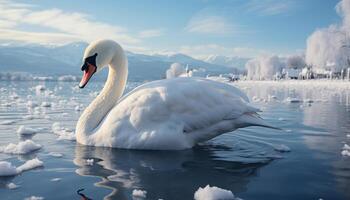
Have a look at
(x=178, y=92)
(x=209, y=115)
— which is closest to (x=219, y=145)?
(x=209, y=115)

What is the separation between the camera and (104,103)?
6.95 meters

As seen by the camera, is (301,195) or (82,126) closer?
(301,195)

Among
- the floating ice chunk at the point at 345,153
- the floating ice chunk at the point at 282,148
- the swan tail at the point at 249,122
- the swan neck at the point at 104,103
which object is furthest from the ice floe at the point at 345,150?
the swan neck at the point at 104,103

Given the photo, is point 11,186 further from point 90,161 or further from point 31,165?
point 90,161

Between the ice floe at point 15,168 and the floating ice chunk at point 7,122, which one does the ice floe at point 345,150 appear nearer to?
the ice floe at point 15,168

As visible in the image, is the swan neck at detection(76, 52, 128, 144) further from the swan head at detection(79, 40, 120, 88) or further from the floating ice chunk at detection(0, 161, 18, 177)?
the floating ice chunk at detection(0, 161, 18, 177)

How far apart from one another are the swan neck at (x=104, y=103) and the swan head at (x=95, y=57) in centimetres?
32

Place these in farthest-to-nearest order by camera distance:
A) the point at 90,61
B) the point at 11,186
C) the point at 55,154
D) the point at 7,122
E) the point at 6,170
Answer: the point at 7,122
the point at 90,61
the point at 55,154
the point at 6,170
the point at 11,186

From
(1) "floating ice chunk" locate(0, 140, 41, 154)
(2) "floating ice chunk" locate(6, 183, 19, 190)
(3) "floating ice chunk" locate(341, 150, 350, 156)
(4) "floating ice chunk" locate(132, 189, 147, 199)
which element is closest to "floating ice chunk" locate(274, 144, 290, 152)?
(3) "floating ice chunk" locate(341, 150, 350, 156)

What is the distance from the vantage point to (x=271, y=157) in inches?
221

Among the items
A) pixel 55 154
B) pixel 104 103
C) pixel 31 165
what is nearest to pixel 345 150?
pixel 104 103

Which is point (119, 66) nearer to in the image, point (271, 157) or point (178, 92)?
point (178, 92)

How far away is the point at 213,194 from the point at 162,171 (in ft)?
4.13

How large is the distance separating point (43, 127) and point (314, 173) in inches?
248
